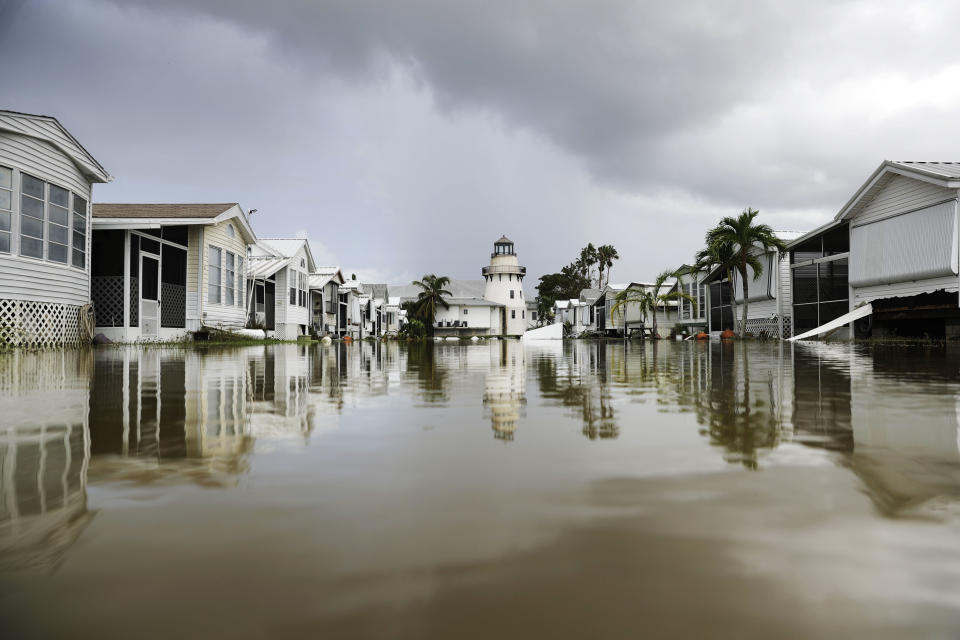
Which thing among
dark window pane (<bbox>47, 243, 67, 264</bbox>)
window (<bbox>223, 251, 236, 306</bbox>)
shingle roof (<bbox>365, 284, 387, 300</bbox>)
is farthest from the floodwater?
shingle roof (<bbox>365, 284, 387, 300</bbox>)

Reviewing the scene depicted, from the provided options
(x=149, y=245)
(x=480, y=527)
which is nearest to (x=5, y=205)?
(x=149, y=245)

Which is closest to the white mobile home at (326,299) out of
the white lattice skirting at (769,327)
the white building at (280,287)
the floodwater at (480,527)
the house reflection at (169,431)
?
the white building at (280,287)

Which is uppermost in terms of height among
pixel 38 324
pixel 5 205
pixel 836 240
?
pixel 836 240

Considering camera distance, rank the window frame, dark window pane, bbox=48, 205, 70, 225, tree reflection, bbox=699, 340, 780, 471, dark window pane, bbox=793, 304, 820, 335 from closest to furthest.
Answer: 1. tree reflection, bbox=699, 340, 780, 471
2. the window frame
3. dark window pane, bbox=48, 205, 70, 225
4. dark window pane, bbox=793, 304, 820, 335

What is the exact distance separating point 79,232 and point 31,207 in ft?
7.06

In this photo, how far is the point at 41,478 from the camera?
2.42m

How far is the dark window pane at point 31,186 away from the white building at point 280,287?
12.9m

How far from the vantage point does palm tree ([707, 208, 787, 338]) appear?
102 ft

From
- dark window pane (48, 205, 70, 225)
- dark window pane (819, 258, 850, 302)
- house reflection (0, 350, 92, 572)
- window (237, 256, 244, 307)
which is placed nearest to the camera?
house reflection (0, 350, 92, 572)

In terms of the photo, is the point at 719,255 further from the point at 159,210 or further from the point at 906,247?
the point at 159,210

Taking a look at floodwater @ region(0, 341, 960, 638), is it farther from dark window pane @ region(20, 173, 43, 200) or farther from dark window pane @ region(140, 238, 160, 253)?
dark window pane @ region(140, 238, 160, 253)

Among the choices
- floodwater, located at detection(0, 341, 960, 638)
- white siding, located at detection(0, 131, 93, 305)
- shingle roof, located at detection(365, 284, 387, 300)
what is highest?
shingle roof, located at detection(365, 284, 387, 300)

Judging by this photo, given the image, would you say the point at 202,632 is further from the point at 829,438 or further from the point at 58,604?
the point at 829,438

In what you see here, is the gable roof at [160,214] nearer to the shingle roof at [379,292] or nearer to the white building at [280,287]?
the white building at [280,287]
